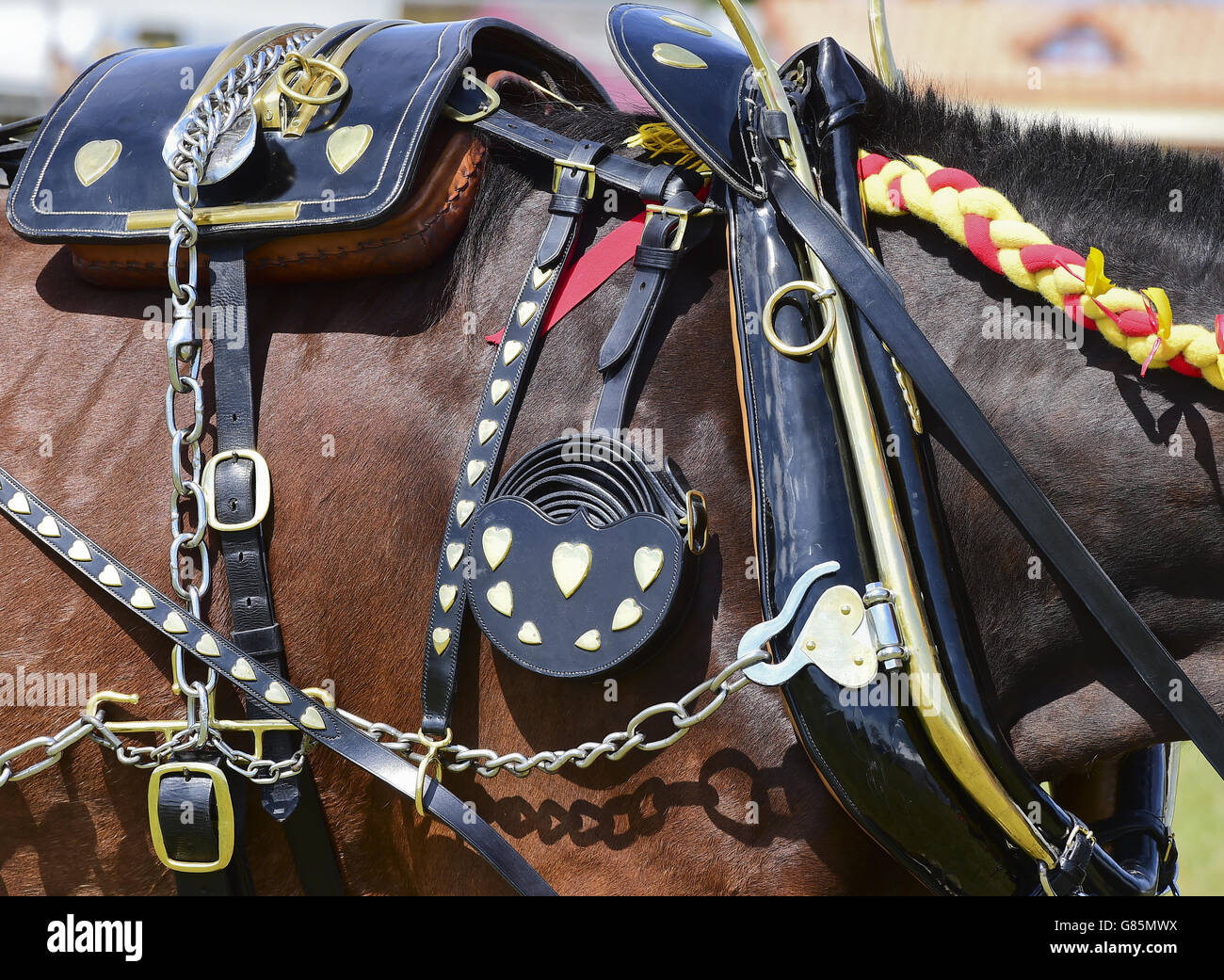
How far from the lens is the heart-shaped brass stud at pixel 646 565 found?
1.48m

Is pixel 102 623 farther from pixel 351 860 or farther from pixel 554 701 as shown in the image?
pixel 554 701

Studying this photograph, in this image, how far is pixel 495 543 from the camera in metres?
1.55

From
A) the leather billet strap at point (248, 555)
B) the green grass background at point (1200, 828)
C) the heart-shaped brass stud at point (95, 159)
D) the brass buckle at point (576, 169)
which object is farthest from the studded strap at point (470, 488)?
the green grass background at point (1200, 828)

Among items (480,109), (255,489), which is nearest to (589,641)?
(255,489)

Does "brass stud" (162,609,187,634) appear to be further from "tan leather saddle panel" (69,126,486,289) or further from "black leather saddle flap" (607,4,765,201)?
"black leather saddle flap" (607,4,765,201)

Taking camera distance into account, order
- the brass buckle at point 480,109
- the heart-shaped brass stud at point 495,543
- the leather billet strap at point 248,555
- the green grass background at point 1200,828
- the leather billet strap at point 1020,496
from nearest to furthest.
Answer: the leather billet strap at point 1020,496
the heart-shaped brass stud at point 495,543
the leather billet strap at point 248,555
the brass buckle at point 480,109
the green grass background at point 1200,828

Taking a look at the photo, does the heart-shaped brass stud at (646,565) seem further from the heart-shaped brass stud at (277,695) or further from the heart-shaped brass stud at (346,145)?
the heart-shaped brass stud at (346,145)

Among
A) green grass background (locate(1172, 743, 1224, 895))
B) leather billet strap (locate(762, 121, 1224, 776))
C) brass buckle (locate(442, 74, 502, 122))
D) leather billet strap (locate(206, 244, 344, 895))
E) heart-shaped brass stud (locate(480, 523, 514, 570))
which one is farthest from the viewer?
green grass background (locate(1172, 743, 1224, 895))

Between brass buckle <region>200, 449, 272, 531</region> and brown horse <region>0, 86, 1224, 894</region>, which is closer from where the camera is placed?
brown horse <region>0, 86, 1224, 894</region>

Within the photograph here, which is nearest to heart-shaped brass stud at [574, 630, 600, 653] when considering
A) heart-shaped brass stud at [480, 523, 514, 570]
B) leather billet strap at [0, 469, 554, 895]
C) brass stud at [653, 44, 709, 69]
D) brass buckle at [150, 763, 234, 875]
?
heart-shaped brass stud at [480, 523, 514, 570]

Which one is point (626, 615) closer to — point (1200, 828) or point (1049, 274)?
point (1049, 274)

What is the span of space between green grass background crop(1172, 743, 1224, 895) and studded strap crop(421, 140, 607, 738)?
130 inches

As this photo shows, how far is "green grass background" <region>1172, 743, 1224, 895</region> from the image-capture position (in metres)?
4.21

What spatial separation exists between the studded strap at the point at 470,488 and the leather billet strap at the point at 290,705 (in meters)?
0.08
